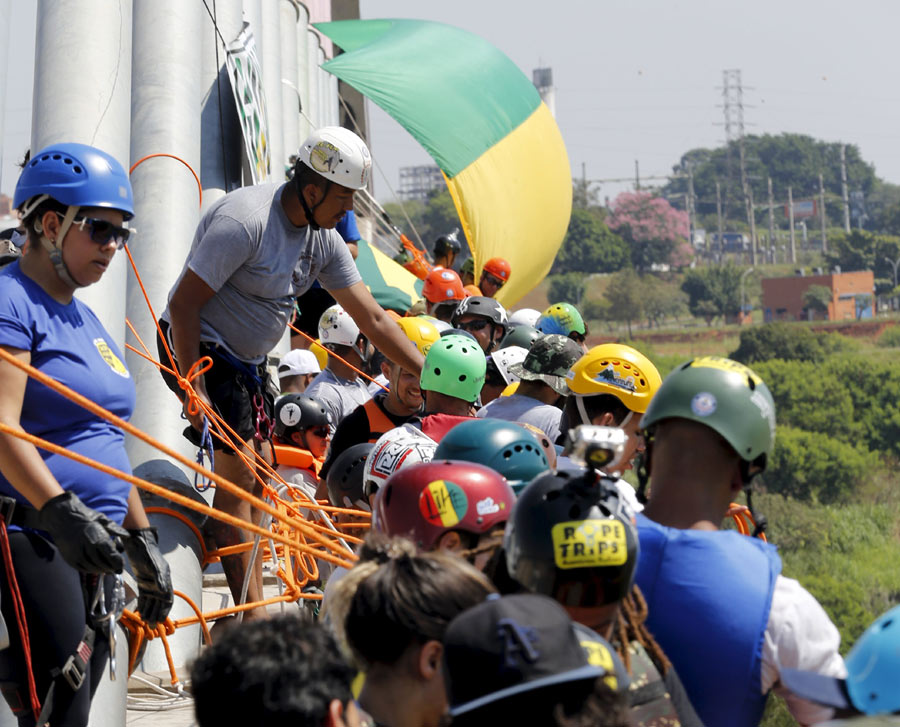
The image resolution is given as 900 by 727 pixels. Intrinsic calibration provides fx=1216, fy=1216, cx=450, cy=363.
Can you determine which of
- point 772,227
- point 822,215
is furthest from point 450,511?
point 772,227

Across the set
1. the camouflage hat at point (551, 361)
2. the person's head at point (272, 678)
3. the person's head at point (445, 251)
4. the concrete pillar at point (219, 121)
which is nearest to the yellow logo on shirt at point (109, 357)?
the person's head at point (272, 678)

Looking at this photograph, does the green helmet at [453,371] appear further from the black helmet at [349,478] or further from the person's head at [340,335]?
the person's head at [340,335]

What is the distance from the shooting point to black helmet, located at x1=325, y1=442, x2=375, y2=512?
5.02m

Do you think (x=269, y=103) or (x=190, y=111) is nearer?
(x=190, y=111)

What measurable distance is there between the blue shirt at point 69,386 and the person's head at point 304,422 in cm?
347

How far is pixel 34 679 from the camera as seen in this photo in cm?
316

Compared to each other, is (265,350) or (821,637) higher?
(265,350)

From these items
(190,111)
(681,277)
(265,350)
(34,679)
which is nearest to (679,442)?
(34,679)

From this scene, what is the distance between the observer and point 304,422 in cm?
693

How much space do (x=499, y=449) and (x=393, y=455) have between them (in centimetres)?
75

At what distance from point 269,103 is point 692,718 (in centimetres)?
1024

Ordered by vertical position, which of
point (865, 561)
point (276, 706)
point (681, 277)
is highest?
point (276, 706)

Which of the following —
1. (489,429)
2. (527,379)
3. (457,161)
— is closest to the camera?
(489,429)

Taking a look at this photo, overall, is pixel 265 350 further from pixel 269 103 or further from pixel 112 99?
pixel 269 103
